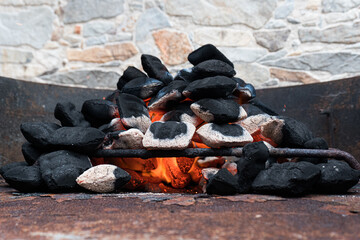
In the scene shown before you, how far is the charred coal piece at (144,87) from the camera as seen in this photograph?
1.37 m

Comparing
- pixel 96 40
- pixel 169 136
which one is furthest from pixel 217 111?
pixel 96 40

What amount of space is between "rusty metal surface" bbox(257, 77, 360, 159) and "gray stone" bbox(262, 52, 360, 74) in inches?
12.8

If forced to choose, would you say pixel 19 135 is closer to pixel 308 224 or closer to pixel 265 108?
pixel 265 108

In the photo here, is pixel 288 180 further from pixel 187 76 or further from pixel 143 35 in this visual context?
pixel 143 35

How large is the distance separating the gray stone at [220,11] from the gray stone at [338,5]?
388 mm

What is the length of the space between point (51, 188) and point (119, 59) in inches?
51.8

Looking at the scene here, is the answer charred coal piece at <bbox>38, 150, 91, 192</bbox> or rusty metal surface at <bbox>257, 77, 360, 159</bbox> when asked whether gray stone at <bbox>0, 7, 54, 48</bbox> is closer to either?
charred coal piece at <bbox>38, 150, 91, 192</bbox>

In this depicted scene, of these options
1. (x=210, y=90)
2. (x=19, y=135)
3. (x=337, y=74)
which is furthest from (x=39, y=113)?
(x=337, y=74)

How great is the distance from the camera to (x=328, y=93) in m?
1.71

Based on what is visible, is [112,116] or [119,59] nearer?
[112,116]

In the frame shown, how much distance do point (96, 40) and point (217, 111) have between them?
1.40 meters

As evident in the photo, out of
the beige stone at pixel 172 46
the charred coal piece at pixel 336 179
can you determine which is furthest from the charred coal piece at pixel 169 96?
the beige stone at pixel 172 46

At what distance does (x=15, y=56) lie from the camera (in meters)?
2.16

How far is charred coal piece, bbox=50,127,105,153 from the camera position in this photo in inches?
46.0
